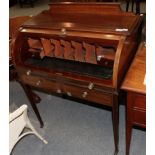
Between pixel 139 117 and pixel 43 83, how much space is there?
67 centimetres

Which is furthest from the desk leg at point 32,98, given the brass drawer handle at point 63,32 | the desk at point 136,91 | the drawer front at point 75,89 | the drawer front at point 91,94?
the desk at point 136,91

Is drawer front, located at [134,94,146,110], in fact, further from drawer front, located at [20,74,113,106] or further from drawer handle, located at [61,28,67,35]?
drawer handle, located at [61,28,67,35]

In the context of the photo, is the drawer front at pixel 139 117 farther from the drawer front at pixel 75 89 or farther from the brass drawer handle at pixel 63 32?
the brass drawer handle at pixel 63 32

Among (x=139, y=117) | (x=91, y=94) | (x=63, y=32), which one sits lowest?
(x=139, y=117)

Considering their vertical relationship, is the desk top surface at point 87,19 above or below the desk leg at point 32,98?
above

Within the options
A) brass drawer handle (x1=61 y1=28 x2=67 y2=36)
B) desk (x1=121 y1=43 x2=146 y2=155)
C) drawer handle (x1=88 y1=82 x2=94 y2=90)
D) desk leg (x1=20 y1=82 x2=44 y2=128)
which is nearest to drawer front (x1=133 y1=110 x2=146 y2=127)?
desk (x1=121 y1=43 x2=146 y2=155)

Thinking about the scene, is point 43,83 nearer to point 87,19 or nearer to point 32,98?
point 32,98

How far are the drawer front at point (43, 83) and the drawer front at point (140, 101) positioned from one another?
20.0 inches

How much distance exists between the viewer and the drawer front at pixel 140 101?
1.21m

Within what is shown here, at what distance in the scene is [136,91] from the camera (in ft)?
3.84

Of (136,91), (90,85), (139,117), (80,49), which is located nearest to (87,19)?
(80,49)

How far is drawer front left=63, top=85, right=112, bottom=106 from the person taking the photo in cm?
135
